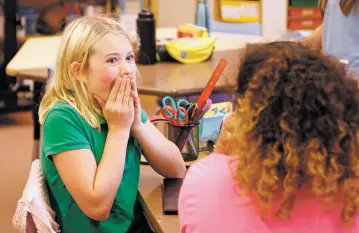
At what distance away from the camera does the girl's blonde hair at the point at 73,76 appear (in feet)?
5.16

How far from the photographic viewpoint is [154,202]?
1.57 metres

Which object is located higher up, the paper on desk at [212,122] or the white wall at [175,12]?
the white wall at [175,12]

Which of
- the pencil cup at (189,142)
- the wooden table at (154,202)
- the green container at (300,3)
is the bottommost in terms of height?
the wooden table at (154,202)

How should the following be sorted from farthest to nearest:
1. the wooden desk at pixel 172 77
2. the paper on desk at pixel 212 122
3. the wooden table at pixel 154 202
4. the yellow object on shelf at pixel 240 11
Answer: the yellow object on shelf at pixel 240 11, the wooden desk at pixel 172 77, the paper on desk at pixel 212 122, the wooden table at pixel 154 202

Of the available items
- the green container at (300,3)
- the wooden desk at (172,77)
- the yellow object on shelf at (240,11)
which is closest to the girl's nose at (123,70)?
the wooden desk at (172,77)

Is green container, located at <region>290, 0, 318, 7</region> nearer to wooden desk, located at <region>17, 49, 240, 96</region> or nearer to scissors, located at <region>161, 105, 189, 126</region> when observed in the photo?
wooden desk, located at <region>17, 49, 240, 96</region>

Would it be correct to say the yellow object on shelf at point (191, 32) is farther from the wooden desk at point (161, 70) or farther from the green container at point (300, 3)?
the green container at point (300, 3)

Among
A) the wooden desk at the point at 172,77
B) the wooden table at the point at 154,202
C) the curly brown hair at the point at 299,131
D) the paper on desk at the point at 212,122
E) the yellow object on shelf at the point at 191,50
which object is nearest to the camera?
the curly brown hair at the point at 299,131

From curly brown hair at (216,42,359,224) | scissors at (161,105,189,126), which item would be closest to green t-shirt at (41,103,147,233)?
scissors at (161,105,189,126)

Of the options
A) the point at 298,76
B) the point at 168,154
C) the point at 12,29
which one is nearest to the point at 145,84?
the point at 168,154

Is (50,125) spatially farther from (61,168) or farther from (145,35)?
(145,35)

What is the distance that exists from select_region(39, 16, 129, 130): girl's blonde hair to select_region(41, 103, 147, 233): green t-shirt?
25 millimetres

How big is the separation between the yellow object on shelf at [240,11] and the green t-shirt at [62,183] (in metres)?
2.91

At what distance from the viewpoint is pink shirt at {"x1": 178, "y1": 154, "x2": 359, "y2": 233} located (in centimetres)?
113
